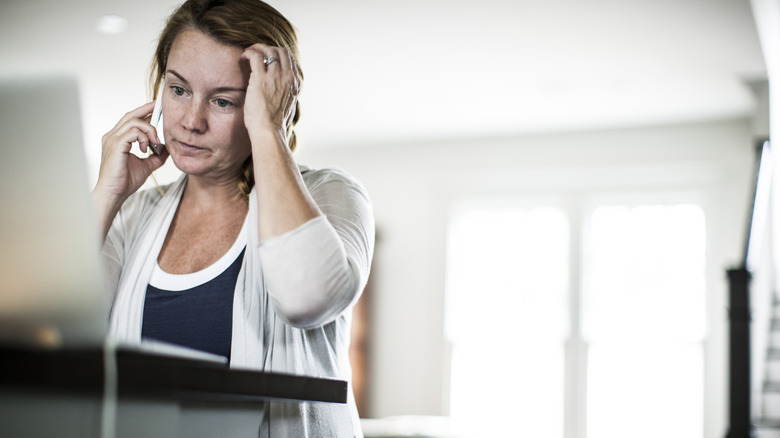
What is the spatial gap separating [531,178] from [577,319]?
1.26 metres

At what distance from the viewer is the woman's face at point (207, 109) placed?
1.38 metres

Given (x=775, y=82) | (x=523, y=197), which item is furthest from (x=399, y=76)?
(x=775, y=82)

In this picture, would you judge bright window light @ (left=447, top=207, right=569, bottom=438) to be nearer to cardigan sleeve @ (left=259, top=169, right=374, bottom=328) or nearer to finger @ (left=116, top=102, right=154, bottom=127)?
finger @ (left=116, top=102, right=154, bottom=127)

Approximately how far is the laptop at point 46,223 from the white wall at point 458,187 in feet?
19.8

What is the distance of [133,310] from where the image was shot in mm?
1266

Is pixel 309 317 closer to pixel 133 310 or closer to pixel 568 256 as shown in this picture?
pixel 133 310

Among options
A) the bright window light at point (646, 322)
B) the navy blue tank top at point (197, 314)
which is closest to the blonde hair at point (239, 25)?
the navy blue tank top at point (197, 314)

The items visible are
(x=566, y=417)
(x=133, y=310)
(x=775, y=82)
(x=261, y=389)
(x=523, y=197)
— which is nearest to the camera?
(x=261, y=389)

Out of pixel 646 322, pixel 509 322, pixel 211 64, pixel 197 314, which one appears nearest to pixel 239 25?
pixel 211 64

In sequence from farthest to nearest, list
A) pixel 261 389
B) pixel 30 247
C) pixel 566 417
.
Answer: pixel 566 417
pixel 261 389
pixel 30 247

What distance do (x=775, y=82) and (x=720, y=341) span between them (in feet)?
6.59

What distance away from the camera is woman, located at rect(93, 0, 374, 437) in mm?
→ 1053

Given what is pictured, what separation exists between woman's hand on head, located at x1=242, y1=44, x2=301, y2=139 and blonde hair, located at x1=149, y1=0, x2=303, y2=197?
69 millimetres

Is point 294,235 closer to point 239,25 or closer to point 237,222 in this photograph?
point 237,222
